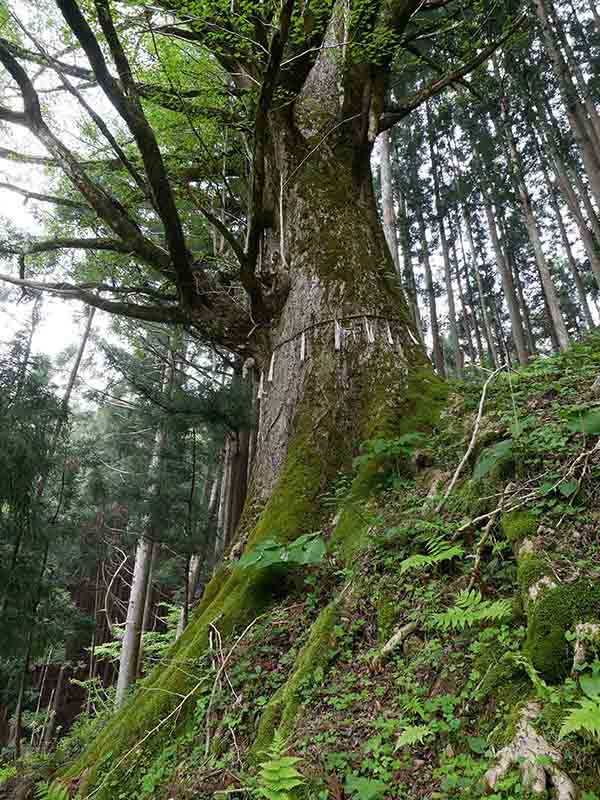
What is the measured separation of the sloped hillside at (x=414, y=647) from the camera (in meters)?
1.41

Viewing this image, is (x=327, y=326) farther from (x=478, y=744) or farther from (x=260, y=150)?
(x=478, y=744)

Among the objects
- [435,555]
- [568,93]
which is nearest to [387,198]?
[568,93]

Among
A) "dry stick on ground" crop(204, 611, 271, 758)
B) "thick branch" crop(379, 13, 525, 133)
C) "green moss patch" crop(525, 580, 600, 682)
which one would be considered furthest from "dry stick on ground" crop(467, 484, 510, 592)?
"thick branch" crop(379, 13, 525, 133)

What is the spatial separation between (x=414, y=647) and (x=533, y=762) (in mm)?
788

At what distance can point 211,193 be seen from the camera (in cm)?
671

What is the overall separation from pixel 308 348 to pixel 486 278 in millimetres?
22589

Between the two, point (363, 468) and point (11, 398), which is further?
point (11, 398)

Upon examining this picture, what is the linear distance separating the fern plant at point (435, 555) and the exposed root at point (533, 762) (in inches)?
26.6

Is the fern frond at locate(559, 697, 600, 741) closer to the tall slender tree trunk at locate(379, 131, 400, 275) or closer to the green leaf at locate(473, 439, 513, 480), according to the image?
the green leaf at locate(473, 439, 513, 480)

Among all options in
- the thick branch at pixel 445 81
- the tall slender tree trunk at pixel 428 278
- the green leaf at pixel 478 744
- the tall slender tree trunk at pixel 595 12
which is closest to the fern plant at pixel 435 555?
the green leaf at pixel 478 744

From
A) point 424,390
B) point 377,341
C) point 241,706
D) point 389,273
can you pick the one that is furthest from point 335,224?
point 241,706

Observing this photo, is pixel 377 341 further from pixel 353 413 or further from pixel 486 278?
pixel 486 278

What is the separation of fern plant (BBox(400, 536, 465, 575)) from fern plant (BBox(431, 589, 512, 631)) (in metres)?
0.17

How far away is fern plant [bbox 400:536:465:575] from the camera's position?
199 cm
